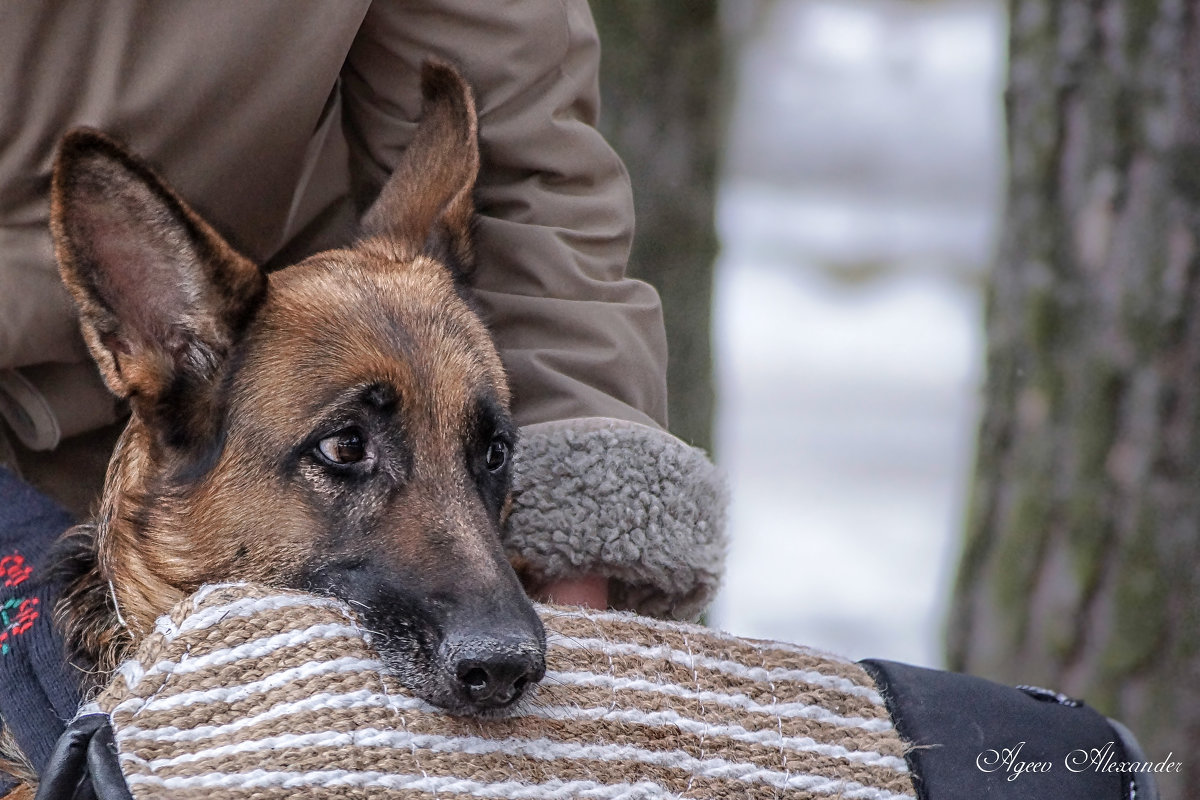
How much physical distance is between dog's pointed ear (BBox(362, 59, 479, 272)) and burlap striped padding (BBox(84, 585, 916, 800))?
103 centimetres

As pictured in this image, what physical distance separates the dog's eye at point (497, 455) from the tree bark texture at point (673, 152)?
92.7 inches

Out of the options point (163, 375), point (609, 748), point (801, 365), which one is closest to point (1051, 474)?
point (609, 748)

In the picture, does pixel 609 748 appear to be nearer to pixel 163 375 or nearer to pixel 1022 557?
pixel 163 375

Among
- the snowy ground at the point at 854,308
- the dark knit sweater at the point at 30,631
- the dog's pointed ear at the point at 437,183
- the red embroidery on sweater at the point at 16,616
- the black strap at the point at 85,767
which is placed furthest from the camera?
the snowy ground at the point at 854,308

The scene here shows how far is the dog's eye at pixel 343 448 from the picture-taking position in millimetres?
2580

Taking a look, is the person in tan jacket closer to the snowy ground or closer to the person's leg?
the person's leg

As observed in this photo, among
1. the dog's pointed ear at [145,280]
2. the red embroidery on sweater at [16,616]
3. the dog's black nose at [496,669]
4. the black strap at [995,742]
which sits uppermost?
the dog's pointed ear at [145,280]

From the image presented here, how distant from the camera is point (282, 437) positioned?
2.60m

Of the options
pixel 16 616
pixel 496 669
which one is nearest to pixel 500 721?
pixel 496 669

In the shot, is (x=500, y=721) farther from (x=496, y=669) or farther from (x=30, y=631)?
(x=30, y=631)

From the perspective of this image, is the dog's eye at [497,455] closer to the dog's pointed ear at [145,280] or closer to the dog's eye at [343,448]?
the dog's eye at [343,448]

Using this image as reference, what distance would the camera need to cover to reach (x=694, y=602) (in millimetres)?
2973

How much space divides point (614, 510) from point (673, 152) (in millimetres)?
2755

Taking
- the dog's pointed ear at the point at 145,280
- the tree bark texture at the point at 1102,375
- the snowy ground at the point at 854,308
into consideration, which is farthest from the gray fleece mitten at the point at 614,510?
the snowy ground at the point at 854,308
